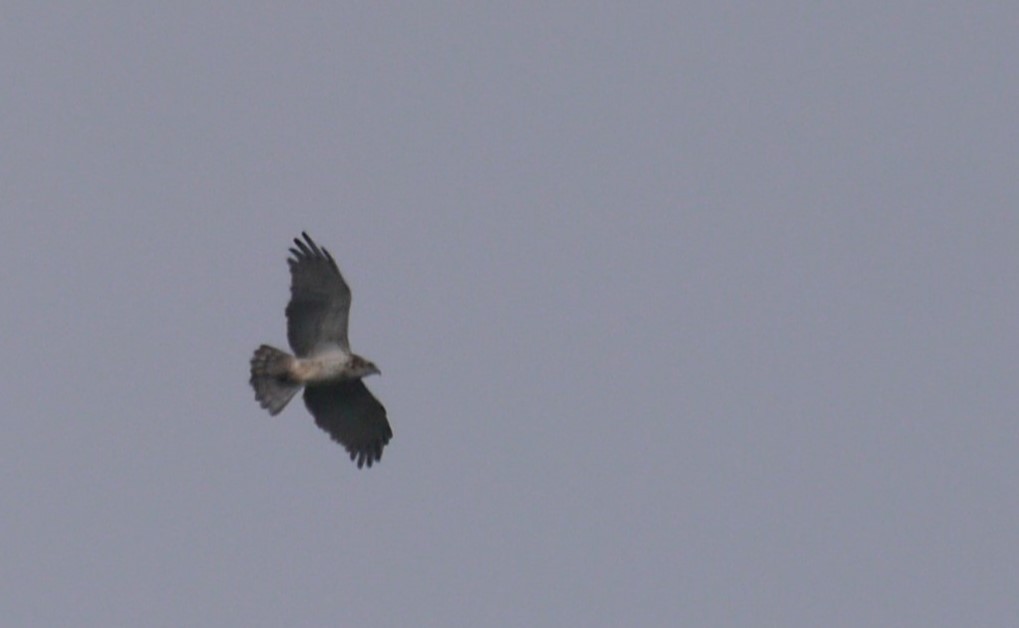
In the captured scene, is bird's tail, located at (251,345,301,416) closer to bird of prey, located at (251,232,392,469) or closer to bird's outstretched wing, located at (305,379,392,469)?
bird of prey, located at (251,232,392,469)

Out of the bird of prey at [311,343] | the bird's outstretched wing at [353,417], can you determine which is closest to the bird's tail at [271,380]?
the bird of prey at [311,343]

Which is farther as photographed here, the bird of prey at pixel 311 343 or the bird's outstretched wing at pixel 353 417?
the bird's outstretched wing at pixel 353 417

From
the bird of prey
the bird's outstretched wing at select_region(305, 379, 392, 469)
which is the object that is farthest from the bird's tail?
the bird's outstretched wing at select_region(305, 379, 392, 469)

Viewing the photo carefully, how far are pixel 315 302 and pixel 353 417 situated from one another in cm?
256

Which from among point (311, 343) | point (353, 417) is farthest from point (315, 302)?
point (353, 417)

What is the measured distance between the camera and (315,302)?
109 ft

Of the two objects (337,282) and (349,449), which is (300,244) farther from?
(349,449)

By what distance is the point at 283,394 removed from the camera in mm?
33156

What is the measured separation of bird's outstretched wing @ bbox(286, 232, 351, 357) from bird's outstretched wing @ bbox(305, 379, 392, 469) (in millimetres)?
1115

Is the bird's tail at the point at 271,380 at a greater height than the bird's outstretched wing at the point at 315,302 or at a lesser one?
lesser

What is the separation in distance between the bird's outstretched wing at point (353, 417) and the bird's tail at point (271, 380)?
1.04 meters

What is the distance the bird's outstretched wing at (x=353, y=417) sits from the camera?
34.4m

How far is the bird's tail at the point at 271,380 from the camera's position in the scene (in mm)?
33062

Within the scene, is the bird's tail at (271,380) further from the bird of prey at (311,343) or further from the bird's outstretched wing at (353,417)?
the bird's outstretched wing at (353,417)
